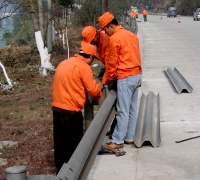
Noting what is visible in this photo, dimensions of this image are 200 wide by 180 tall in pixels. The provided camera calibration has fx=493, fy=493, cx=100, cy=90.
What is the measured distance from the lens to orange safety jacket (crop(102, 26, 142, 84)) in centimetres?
605

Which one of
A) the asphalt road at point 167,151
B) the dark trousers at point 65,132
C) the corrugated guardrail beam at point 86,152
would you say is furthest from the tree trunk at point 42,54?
the dark trousers at point 65,132

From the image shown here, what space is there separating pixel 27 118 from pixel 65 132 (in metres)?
3.74

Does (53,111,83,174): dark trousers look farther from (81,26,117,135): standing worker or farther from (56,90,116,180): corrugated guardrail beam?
(81,26,117,135): standing worker

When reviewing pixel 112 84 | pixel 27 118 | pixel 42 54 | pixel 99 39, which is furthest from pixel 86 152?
pixel 42 54

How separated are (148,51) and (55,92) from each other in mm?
14110

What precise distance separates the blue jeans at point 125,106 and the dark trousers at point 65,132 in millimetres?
881

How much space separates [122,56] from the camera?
20.0ft

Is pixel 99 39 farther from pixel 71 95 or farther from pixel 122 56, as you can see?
pixel 71 95

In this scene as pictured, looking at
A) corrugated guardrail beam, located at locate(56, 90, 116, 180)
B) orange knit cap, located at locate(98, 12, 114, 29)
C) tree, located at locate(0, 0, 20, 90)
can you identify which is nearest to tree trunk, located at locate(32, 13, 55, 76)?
tree, located at locate(0, 0, 20, 90)

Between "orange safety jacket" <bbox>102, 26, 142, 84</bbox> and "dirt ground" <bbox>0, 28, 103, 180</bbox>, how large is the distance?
1.49m

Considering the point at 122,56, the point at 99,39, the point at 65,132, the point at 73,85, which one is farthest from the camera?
the point at 99,39

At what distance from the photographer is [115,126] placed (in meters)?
6.58

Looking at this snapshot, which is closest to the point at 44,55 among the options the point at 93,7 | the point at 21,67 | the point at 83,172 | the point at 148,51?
the point at 21,67

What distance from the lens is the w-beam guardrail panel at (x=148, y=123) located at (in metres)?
6.56
